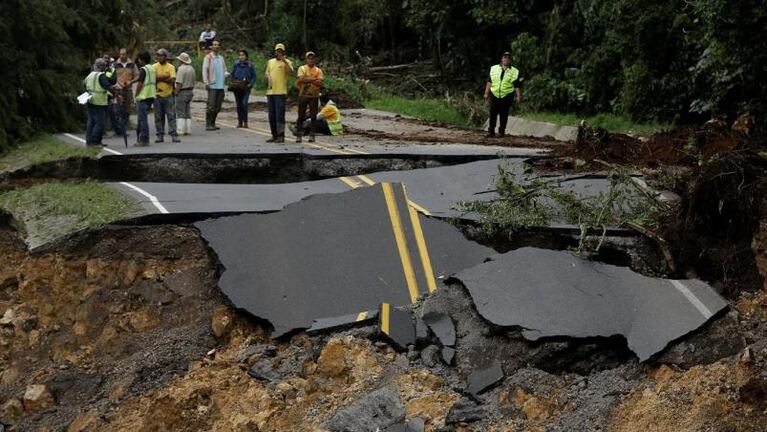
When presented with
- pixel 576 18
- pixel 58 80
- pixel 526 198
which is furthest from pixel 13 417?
pixel 576 18

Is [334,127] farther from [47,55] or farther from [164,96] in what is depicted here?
[47,55]

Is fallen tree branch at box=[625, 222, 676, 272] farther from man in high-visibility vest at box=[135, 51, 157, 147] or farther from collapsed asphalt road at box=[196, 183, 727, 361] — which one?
man in high-visibility vest at box=[135, 51, 157, 147]

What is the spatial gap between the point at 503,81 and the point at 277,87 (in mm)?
4759

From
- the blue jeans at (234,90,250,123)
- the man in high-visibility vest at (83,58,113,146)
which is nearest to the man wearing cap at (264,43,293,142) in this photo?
the man in high-visibility vest at (83,58,113,146)

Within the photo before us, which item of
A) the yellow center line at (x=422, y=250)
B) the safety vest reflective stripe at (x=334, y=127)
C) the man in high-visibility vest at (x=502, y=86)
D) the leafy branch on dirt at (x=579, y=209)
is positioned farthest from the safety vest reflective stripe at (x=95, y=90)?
the leafy branch on dirt at (x=579, y=209)

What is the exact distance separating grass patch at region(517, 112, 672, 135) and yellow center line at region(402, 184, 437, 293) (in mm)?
9404

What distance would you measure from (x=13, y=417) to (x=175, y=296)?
2.07 metres

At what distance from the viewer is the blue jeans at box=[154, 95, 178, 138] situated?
18.2 metres

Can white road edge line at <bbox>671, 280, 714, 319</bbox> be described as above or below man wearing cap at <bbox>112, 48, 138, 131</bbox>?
below

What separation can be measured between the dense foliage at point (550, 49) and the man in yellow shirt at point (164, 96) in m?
2.78

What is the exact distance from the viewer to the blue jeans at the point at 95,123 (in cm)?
1725

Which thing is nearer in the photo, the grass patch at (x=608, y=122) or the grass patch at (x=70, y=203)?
the grass patch at (x=70, y=203)

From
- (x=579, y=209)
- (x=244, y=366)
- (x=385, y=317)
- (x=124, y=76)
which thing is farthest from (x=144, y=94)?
(x=385, y=317)

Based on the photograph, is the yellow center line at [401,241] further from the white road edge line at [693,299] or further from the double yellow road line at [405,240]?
the white road edge line at [693,299]
